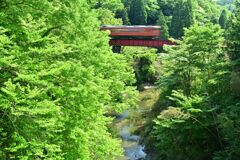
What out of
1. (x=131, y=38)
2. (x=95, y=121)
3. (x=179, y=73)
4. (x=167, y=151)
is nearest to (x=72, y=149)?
(x=95, y=121)

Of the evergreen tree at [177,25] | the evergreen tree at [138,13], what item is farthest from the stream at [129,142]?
the evergreen tree at [138,13]

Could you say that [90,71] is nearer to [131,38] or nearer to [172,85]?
[172,85]

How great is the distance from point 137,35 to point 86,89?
32443 millimetres

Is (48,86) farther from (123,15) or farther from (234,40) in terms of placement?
(123,15)

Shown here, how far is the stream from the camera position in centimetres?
2569

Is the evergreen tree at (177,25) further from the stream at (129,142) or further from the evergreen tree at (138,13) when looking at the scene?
the stream at (129,142)

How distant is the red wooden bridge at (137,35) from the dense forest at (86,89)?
53.1 ft

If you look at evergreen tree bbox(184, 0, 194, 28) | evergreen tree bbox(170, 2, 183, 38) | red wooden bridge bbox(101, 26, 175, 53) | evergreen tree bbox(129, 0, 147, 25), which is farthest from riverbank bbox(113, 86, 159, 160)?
evergreen tree bbox(129, 0, 147, 25)

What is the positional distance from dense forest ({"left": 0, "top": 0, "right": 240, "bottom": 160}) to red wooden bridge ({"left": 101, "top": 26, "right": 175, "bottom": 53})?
53.1 feet

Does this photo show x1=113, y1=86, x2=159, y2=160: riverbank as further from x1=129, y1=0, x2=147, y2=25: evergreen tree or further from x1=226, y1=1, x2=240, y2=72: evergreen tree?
x1=129, y1=0, x2=147, y2=25: evergreen tree

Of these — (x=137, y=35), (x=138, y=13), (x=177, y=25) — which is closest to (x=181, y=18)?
(x=177, y=25)

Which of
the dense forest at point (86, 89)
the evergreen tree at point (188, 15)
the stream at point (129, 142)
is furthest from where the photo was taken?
the evergreen tree at point (188, 15)

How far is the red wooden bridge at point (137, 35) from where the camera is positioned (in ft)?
141

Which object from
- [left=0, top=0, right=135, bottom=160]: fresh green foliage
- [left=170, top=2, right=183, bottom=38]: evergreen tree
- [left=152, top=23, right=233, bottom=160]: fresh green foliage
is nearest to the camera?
[left=0, top=0, right=135, bottom=160]: fresh green foliage
